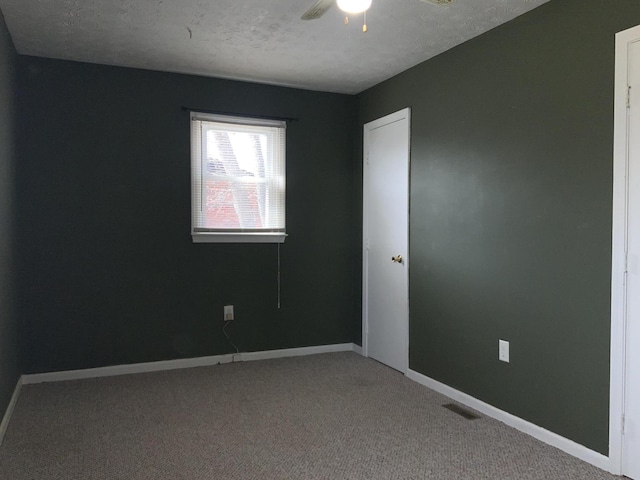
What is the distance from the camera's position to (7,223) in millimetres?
3084

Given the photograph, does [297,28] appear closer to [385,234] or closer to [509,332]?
[385,234]

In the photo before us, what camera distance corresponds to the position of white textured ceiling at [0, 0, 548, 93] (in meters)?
2.82

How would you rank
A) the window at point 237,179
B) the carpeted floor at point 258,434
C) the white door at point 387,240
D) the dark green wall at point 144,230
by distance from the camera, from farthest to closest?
the window at point 237,179, the white door at point 387,240, the dark green wall at point 144,230, the carpeted floor at point 258,434

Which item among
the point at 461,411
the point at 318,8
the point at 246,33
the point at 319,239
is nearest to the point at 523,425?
the point at 461,411

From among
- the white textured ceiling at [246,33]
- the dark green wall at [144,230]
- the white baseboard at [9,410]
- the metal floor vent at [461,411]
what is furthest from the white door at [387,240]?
the white baseboard at [9,410]

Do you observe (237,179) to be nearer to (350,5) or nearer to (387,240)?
(387,240)

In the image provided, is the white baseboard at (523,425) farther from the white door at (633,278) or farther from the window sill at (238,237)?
the window sill at (238,237)

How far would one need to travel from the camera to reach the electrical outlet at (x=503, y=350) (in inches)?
119

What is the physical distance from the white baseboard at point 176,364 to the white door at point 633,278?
2623 millimetres

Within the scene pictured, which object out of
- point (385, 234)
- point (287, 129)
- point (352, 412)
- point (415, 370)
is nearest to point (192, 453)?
point (352, 412)

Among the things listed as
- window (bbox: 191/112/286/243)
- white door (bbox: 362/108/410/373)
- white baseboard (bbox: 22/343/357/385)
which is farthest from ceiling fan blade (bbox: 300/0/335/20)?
white baseboard (bbox: 22/343/357/385)

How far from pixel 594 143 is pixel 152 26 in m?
2.61

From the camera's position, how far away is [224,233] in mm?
4203

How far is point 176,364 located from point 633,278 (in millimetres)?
3271
